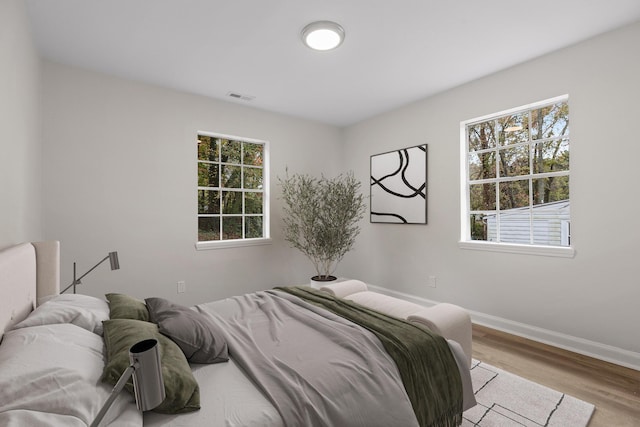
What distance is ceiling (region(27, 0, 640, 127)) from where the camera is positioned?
7.22ft

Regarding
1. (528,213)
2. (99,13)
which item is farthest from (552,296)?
(99,13)

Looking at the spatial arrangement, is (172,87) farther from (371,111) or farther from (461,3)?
(461,3)

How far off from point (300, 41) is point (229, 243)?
2475mm

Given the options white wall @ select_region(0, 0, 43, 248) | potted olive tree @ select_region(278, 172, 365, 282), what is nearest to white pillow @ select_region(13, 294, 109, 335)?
white wall @ select_region(0, 0, 43, 248)

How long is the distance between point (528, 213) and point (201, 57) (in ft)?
11.5

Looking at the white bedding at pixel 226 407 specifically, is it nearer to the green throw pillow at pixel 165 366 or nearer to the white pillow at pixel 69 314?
the green throw pillow at pixel 165 366

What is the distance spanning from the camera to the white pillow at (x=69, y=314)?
139 centimetres

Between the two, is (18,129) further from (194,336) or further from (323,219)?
(323,219)

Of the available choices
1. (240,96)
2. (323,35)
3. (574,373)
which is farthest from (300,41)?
(574,373)

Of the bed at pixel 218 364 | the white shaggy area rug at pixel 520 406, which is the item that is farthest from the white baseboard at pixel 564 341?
the bed at pixel 218 364

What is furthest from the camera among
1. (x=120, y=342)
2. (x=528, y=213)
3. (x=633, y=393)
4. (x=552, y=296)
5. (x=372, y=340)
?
(x=528, y=213)

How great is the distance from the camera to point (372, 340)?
1.67m

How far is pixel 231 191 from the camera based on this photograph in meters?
4.14

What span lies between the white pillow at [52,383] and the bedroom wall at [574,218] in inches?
130
